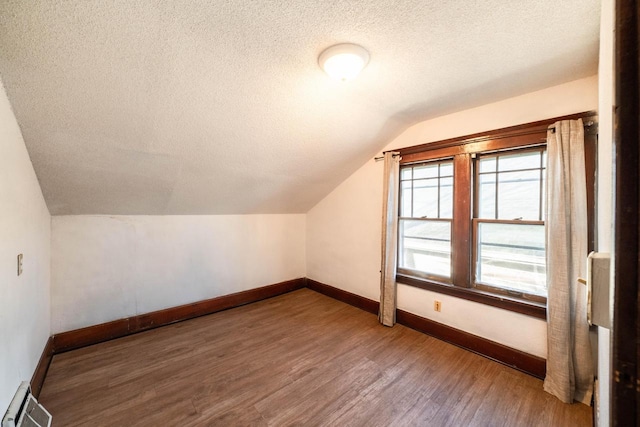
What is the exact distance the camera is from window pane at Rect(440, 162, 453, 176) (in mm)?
2689

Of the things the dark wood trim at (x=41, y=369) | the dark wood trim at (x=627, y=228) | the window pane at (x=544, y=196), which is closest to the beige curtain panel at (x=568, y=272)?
the window pane at (x=544, y=196)

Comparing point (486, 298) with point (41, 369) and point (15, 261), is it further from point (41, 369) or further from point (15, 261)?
point (41, 369)

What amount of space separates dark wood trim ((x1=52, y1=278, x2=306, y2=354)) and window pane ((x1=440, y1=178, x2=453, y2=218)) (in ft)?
8.61

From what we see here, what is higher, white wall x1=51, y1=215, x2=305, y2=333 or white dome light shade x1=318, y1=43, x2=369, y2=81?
white dome light shade x1=318, y1=43, x2=369, y2=81

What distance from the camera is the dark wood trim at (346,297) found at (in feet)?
10.9

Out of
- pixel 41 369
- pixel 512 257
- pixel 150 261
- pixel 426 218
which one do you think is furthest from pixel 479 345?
pixel 41 369

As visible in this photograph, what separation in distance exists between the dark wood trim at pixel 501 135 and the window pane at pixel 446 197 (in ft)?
1.04

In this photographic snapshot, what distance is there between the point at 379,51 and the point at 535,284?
2266 millimetres

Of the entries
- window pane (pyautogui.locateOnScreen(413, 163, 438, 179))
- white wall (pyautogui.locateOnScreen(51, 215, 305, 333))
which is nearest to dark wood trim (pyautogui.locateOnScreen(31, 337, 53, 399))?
white wall (pyautogui.locateOnScreen(51, 215, 305, 333))

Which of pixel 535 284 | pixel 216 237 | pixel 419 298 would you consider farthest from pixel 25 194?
pixel 535 284

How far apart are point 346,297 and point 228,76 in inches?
120

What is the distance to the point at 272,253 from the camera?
4.02 metres

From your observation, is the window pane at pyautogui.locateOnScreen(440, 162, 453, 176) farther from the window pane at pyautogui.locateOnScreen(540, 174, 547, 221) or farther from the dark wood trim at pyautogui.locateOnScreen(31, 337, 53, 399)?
the dark wood trim at pyautogui.locateOnScreen(31, 337, 53, 399)

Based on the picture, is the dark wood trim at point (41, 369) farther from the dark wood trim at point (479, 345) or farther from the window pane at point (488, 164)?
the window pane at point (488, 164)
